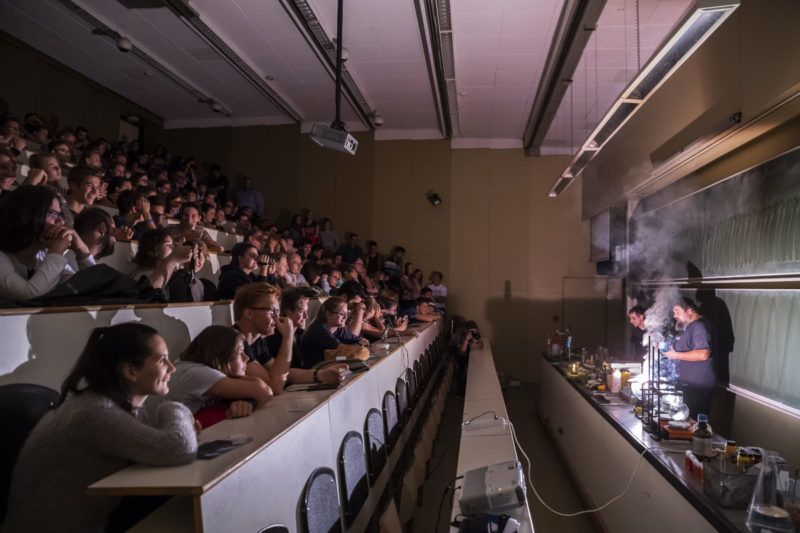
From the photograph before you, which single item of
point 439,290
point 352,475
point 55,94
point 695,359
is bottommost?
point 352,475

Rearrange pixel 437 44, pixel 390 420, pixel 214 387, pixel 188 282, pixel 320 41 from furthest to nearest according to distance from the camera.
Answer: pixel 320 41, pixel 437 44, pixel 188 282, pixel 390 420, pixel 214 387

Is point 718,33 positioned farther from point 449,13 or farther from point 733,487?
point 733,487

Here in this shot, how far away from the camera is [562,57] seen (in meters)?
6.25

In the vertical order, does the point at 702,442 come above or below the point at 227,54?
below

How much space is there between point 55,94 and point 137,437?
842cm

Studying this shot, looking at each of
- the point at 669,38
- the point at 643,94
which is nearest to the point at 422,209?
the point at 643,94

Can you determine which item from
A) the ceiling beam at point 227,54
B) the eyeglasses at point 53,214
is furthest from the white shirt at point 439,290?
the eyeglasses at point 53,214

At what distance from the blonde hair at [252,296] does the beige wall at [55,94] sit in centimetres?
688

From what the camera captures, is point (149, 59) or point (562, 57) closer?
point (562, 57)

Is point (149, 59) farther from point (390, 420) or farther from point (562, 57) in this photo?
point (390, 420)

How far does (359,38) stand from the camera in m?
6.32

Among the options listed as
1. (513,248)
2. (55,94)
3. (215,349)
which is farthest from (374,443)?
(55,94)

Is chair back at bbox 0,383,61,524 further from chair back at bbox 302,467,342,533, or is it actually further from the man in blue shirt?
the man in blue shirt

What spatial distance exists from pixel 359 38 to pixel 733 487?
228 inches
